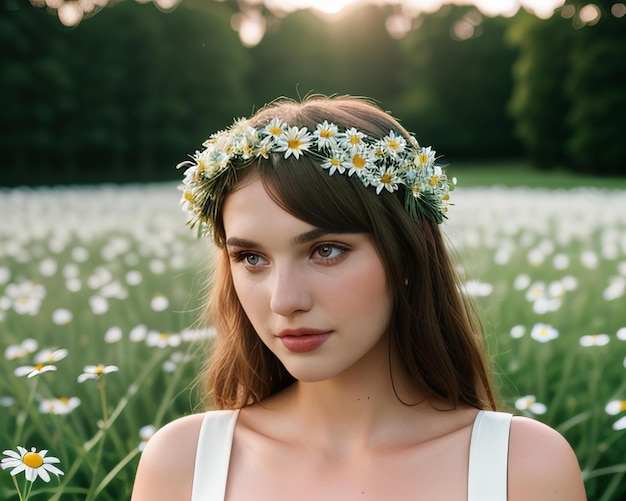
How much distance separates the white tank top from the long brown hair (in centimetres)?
16

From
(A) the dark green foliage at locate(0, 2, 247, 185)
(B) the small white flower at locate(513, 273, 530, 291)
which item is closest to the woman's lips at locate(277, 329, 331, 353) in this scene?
(B) the small white flower at locate(513, 273, 530, 291)

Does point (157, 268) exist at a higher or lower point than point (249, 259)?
higher

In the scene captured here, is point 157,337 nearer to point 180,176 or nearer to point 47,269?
point 47,269

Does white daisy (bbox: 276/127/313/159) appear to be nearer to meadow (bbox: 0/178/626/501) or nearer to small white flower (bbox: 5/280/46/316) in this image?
meadow (bbox: 0/178/626/501)

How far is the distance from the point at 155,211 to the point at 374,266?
10853 mm

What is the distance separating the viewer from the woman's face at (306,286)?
6.35 feet

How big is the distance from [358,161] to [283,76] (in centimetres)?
5157

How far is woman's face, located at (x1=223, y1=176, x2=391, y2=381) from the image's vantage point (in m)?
1.94

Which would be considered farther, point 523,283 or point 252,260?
point 523,283

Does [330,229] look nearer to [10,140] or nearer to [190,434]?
[190,434]

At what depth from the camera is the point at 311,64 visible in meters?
54.3

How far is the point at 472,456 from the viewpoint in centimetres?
202

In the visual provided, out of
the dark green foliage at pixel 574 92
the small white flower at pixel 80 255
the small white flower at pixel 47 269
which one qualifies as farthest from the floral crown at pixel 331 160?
the dark green foliage at pixel 574 92

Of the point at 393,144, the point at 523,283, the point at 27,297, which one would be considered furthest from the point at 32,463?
the point at 523,283
